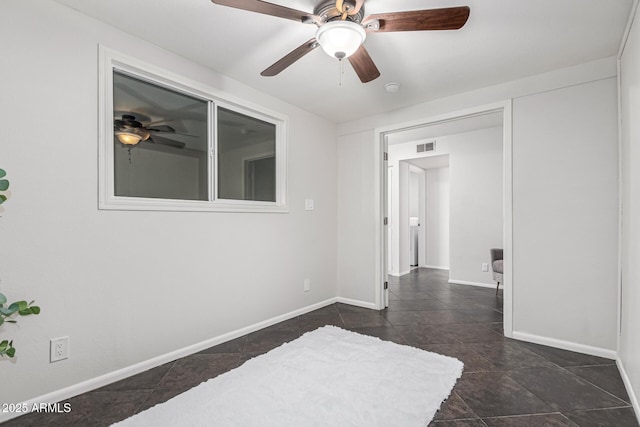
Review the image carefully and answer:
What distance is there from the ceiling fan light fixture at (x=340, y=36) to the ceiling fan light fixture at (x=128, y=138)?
4.95 feet

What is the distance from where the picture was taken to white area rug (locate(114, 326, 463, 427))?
162cm

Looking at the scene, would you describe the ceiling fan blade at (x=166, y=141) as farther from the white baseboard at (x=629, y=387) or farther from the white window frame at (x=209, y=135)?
the white baseboard at (x=629, y=387)

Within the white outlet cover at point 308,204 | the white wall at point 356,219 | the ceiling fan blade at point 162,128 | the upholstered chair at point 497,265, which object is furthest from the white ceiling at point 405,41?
the upholstered chair at point 497,265

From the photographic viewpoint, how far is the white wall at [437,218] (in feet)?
21.2

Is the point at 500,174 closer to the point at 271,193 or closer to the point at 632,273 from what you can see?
the point at 632,273

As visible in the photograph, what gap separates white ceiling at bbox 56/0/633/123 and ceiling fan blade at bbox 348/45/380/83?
0.23 m

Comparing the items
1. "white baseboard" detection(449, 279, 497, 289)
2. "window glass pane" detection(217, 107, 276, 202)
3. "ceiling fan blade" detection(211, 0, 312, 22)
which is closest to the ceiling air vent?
"white baseboard" detection(449, 279, 497, 289)

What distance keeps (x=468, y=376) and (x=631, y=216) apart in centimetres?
146

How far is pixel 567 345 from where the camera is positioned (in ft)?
8.25

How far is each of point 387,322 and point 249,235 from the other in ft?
5.62

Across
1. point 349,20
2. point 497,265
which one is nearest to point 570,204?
point 497,265

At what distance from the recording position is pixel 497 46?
2.26 m

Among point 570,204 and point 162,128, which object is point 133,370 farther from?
point 570,204

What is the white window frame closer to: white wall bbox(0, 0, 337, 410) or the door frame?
white wall bbox(0, 0, 337, 410)
